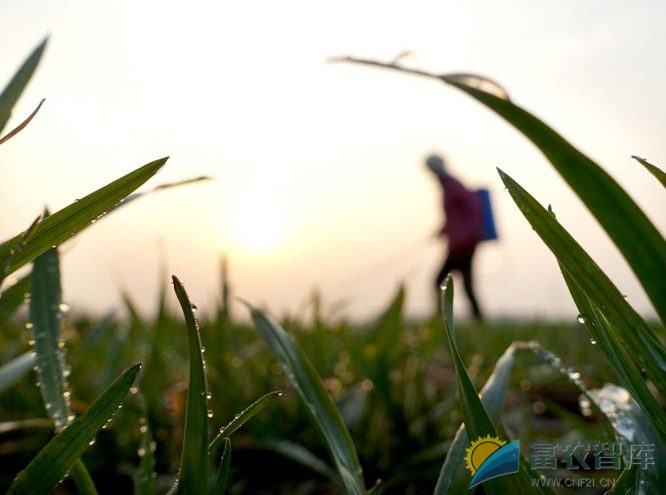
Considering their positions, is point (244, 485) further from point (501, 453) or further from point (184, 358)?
point (184, 358)

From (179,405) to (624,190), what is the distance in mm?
972

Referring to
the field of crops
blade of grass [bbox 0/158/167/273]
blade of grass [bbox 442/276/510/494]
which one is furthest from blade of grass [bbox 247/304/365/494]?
blade of grass [bbox 0/158/167/273]

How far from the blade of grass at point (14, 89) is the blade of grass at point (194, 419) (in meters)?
0.30

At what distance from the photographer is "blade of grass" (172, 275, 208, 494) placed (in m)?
0.39

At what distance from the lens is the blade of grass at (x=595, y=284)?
15.8 inches

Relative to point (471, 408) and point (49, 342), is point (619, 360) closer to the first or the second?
point (471, 408)

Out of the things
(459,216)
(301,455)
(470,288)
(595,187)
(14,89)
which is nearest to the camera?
(595,187)

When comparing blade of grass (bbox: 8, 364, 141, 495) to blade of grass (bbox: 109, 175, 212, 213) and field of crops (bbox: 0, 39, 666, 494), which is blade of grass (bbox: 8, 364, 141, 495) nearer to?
field of crops (bbox: 0, 39, 666, 494)

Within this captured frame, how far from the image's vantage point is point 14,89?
0.57m

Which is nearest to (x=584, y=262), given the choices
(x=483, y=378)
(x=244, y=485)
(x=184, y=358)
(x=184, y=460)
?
(x=184, y=460)

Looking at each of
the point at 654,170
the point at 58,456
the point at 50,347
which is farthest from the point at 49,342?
the point at 654,170

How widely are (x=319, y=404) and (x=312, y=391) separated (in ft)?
0.05

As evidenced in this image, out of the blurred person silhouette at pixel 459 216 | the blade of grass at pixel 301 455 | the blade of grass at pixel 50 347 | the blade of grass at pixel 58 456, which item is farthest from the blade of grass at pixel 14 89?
the blurred person silhouette at pixel 459 216

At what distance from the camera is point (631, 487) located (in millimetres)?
442
